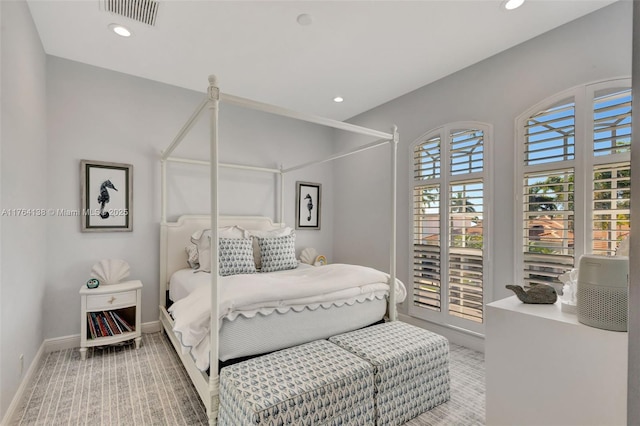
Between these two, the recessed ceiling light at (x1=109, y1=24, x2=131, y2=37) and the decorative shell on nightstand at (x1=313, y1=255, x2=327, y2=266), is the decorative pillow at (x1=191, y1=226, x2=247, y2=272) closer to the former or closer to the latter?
the decorative shell on nightstand at (x1=313, y1=255, x2=327, y2=266)

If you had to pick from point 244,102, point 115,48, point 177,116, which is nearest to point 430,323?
point 244,102

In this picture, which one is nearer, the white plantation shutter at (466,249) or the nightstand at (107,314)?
the nightstand at (107,314)

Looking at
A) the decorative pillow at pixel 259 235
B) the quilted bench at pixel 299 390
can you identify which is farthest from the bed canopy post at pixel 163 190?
the quilted bench at pixel 299 390

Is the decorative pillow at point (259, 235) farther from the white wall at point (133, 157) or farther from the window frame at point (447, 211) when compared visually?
the window frame at point (447, 211)

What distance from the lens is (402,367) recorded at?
1928 millimetres

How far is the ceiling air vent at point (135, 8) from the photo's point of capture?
85.0 inches

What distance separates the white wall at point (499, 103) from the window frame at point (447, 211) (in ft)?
0.14

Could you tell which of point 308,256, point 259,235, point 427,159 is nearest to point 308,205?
point 308,256

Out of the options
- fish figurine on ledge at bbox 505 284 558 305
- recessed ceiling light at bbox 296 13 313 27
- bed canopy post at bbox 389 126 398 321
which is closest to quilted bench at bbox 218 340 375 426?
bed canopy post at bbox 389 126 398 321

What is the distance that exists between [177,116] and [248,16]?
1.65 m

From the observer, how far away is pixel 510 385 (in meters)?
1.56

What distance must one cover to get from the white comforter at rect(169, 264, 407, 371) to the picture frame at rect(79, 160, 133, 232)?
1540mm

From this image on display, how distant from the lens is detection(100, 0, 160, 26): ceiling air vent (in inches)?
85.0

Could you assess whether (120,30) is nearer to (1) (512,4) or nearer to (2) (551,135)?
(1) (512,4)
